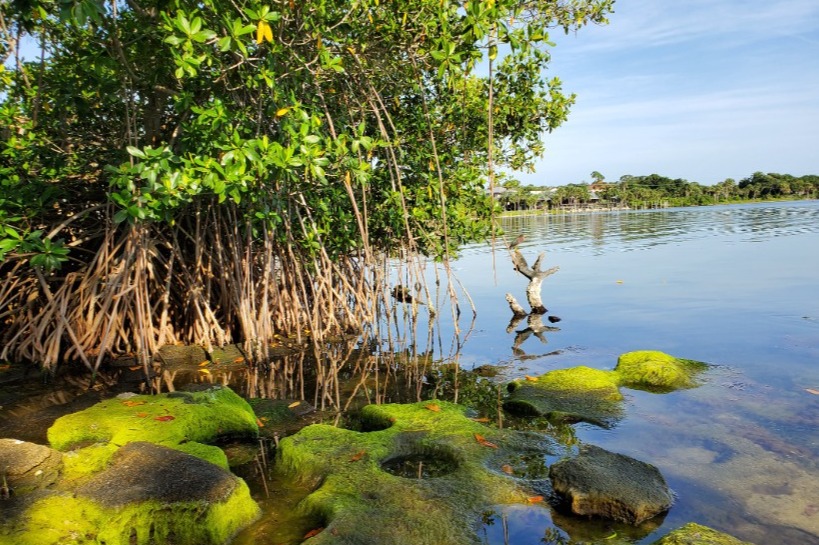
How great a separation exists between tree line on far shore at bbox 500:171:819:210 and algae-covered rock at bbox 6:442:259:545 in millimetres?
100306

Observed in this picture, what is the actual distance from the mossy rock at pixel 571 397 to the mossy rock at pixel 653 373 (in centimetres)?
26

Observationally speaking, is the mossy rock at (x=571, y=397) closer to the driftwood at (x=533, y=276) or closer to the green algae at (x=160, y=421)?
the green algae at (x=160, y=421)

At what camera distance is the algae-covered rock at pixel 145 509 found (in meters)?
3.41

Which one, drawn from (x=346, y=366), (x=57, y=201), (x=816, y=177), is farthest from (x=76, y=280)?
(x=816, y=177)

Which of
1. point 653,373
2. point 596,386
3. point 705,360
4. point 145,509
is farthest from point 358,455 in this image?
point 705,360

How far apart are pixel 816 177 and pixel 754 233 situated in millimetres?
101506

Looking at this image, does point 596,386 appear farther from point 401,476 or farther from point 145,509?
point 145,509

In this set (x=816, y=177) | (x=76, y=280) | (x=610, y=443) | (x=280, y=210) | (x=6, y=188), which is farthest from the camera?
(x=816, y=177)

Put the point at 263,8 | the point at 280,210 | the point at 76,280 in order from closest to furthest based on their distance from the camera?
1. the point at 263,8
2. the point at 280,210
3. the point at 76,280

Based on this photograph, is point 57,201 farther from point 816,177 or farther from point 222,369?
point 816,177

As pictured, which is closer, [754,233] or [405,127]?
[405,127]

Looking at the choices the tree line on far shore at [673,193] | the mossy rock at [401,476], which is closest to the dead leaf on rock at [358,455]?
the mossy rock at [401,476]

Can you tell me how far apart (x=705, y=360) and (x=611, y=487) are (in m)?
6.42

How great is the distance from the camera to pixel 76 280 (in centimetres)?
878
